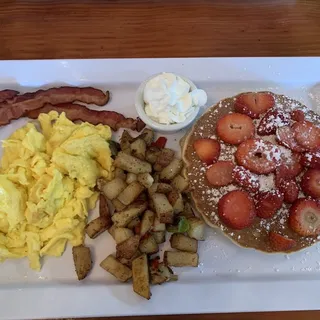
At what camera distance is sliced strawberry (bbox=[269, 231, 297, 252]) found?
199 centimetres

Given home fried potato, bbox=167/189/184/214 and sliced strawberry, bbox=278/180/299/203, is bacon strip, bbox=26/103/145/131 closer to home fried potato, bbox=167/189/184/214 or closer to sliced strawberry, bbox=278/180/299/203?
home fried potato, bbox=167/189/184/214

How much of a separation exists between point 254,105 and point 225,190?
1.45ft

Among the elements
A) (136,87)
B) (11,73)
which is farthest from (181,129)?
(11,73)

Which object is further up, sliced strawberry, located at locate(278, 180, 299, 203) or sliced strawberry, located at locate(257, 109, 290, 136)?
sliced strawberry, located at locate(257, 109, 290, 136)

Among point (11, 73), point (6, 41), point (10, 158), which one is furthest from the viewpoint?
point (6, 41)

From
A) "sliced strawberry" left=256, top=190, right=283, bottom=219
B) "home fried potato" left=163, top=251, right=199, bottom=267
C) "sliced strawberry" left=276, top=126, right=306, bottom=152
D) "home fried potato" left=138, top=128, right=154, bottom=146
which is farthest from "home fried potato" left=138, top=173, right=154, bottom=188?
"sliced strawberry" left=276, top=126, right=306, bottom=152

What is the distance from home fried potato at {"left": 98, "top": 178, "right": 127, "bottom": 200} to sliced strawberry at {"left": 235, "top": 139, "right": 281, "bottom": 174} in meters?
0.55

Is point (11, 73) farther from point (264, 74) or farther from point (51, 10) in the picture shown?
point (264, 74)

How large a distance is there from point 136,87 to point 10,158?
0.75 m

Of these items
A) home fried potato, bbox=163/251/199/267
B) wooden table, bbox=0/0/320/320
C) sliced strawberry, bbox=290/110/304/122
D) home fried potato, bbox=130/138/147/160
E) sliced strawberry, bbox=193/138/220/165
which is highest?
wooden table, bbox=0/0/320/320

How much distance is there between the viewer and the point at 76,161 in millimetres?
2104

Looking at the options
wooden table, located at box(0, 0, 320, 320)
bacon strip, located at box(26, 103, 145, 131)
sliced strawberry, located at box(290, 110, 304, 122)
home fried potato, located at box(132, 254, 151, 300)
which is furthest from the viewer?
wooden table, located at box(0, 0, 320, 320)

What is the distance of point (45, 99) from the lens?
92.6 inches

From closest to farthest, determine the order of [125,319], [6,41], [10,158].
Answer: [125,319] < [10,158] < [6,41]
